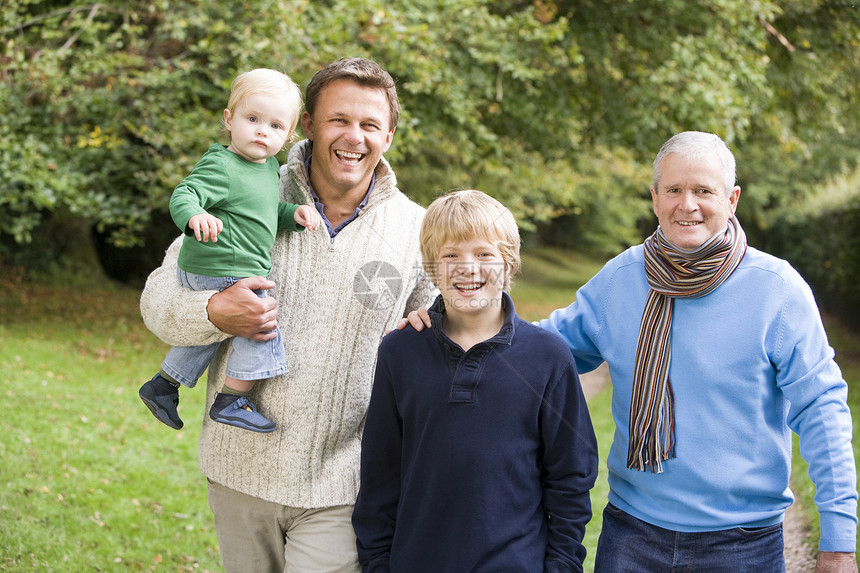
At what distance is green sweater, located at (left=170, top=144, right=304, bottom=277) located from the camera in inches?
96.6

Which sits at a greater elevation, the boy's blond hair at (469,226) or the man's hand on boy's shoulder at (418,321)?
the boy's blond hair at (469,226)

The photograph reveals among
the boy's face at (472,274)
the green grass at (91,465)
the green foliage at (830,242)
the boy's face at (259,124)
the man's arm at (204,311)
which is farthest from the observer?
the green foliage at (830,242)

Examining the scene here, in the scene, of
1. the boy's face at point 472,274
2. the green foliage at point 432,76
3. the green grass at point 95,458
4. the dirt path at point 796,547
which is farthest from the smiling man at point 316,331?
the green foliage at point 432,76

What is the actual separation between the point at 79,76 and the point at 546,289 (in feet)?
58.3

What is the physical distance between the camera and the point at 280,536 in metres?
2.53

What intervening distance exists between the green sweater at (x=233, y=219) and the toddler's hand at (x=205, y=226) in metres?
0.11

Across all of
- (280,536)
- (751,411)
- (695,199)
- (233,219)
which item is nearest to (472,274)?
(695,199)

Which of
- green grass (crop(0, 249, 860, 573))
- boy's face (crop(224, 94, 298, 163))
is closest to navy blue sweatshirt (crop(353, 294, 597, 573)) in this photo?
boy's face (crop(224, 94, 298, 163))

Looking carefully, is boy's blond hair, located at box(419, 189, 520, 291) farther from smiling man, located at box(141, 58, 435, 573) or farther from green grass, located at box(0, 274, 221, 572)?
green grass, located at box(0, 274, 221, 572)

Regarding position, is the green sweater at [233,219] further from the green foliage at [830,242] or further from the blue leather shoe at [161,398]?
the green foliage at [830,242]

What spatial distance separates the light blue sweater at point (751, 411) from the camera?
2184 millimetres

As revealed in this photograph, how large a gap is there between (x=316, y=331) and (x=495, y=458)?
2.38 ft

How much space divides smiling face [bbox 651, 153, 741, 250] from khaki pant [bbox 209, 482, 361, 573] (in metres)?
1.35

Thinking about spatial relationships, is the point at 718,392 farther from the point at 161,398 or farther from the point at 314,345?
the point at 161,398
